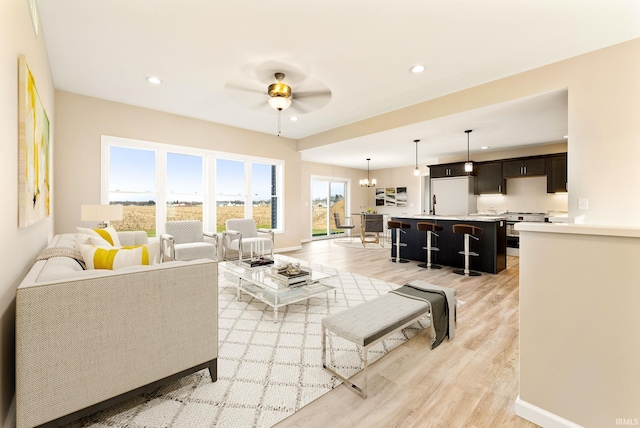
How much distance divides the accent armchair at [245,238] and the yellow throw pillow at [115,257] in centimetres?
312

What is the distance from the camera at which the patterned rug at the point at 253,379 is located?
1.55 meters

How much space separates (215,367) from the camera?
72.8 inches

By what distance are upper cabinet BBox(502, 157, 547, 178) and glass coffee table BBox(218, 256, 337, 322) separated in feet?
19.5

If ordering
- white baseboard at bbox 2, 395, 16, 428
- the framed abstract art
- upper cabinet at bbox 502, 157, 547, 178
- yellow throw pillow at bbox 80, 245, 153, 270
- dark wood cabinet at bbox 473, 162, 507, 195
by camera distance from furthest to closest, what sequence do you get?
dark wood cabinet at bbox 473, 162, 507, 195 < upper cabinet at bbox 502, 157, 547, 178 < yellow throw pillow at bbox 80, 245, 153, 270 < the framed abstract art < white baseboard at bbox 2, 395, 16, 428

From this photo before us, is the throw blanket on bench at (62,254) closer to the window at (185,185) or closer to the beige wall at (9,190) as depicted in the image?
the beige wall at (9,190)

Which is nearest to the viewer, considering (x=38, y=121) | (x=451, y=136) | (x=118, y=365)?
(x=118, y=365)

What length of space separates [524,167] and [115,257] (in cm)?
807

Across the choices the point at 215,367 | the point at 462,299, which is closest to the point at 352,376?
the point at 215,367

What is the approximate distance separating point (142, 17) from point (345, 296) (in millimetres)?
3638

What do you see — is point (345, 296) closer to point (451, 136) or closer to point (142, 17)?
point (142, 17)

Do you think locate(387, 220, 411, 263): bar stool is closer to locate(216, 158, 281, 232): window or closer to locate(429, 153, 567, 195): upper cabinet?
locate(216, 158, 281, 232): window

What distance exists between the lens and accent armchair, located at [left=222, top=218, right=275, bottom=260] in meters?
5.30

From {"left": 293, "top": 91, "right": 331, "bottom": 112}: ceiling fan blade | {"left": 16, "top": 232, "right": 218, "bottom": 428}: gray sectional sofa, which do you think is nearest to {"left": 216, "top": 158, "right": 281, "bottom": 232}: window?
{"left": 293, "top": 91, "right": 331, "bottom": 112}: ceiling fan blade

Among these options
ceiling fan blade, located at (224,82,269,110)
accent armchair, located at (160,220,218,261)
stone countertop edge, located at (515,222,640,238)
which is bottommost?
accent armchair, located at (160,220,218,261)
